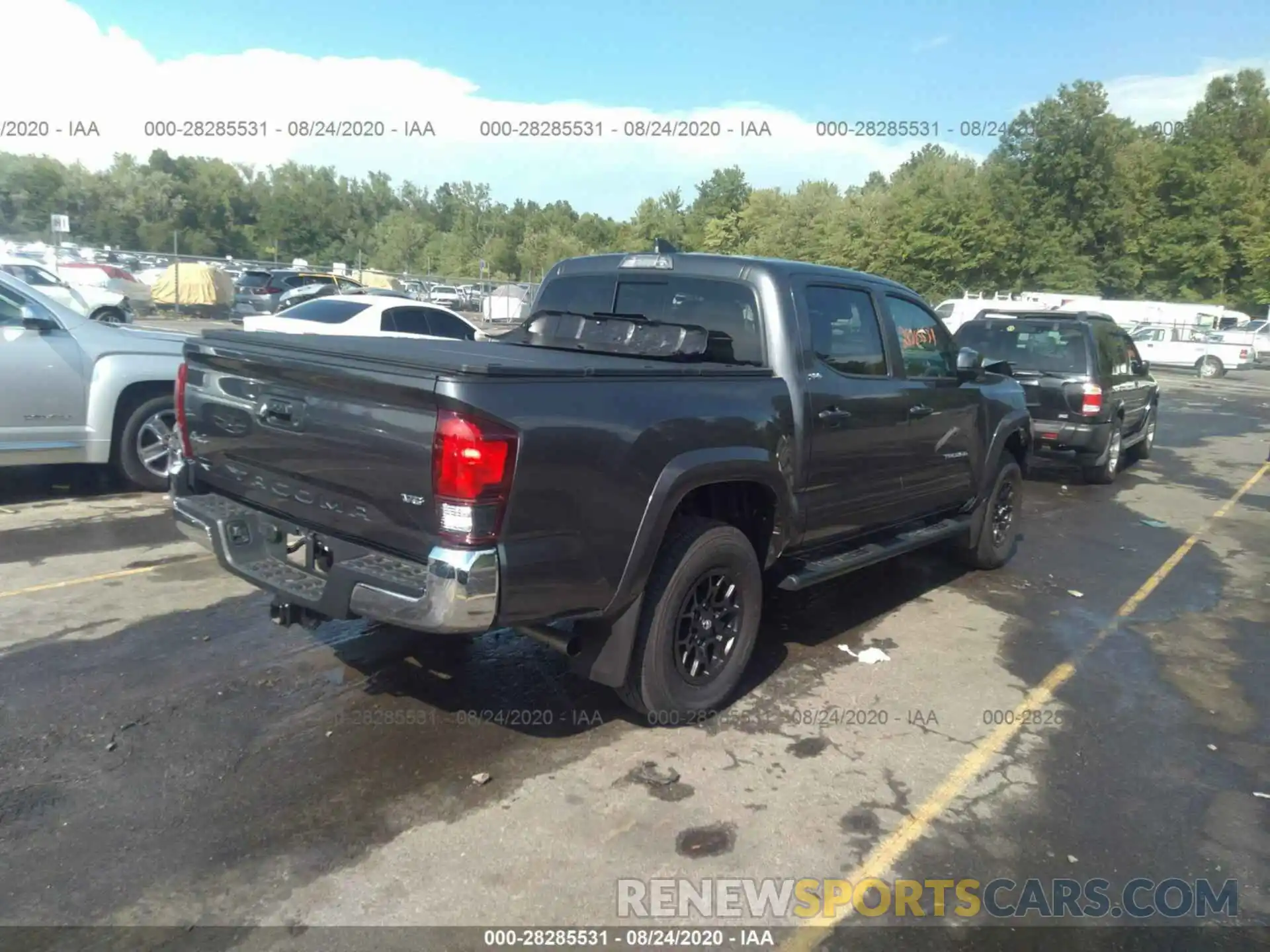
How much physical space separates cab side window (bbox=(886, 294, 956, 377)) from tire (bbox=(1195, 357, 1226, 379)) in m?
34.1

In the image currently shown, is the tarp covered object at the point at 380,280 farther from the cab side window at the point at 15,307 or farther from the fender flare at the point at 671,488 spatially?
the fender flare at the point at 671,488

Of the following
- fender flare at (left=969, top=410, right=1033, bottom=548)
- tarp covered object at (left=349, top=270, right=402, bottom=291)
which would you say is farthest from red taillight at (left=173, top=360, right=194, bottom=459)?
tarp covered object at (left=349, top=270, right=402, bottom=291)

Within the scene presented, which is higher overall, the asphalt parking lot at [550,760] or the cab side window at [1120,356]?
the cab side window at [1120,356]

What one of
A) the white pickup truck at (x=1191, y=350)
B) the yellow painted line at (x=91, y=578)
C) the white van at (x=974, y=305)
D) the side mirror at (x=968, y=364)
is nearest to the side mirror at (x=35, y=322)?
the yellow painted line at (x=91, y=578)

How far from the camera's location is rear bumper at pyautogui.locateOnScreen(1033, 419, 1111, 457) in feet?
33.8

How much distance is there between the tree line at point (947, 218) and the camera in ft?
164

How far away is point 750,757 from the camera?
400 cm

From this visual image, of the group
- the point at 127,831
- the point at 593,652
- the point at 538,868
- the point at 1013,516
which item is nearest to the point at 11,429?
the point at 127,831

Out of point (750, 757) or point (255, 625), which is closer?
point (750, 757)

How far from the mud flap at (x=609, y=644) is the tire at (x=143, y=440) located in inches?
214

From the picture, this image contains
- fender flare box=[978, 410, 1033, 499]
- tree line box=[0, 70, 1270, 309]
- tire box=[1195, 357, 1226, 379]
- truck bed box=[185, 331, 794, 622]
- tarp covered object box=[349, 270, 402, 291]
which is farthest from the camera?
tree line box=[0, 70, 1270, 309]

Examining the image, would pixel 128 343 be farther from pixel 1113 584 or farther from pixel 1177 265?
pixel 1177 265

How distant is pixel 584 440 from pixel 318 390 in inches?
40.5

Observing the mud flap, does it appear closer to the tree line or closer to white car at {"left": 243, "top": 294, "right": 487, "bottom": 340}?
white car at {"left": 243, "top": 294, "right": 487, "bottom": 340}
